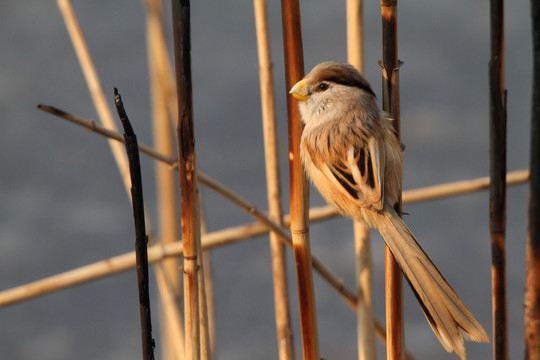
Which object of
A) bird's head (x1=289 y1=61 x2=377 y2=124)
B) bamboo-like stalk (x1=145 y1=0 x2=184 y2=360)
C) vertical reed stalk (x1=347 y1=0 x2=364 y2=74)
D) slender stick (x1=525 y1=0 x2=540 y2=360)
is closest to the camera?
slender stick (x1=525 y1=0 x2=540 y2=360)

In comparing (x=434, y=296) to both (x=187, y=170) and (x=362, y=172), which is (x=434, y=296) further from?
(x=187, y=170)

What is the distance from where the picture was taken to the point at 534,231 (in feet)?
4.15

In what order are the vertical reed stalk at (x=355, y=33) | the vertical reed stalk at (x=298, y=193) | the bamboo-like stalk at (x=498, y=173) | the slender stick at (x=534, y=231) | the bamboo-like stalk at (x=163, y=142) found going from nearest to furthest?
the slender stick at (x=534, y=231)
the bamboo-like stalk at (x=498, y=173)
the vertical reed stalk at (x=298, y=193)
the vertical reed stalk at (x=355, y=33)
the bamboo-like stalk at (x=163, y=142)

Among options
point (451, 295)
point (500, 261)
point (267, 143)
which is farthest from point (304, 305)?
point (267, 143)

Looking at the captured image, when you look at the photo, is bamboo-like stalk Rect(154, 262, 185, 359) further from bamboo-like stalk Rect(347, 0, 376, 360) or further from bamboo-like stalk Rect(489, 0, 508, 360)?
bamboo-like stalk Rect(489, 0, 508, 360)

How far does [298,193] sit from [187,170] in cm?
32

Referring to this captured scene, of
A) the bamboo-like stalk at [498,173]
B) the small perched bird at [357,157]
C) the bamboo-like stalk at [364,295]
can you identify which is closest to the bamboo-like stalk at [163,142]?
the bamboo-like stalk at [364,295]

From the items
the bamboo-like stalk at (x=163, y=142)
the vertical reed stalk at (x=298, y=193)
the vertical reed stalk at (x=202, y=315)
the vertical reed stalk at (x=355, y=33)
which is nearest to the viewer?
the vertical reed stalk at (x=298, y=193)

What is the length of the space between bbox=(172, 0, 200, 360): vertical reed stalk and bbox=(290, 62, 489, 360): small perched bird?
0.35 meters

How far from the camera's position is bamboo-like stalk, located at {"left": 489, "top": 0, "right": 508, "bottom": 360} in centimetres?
132

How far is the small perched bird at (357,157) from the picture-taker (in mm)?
1763

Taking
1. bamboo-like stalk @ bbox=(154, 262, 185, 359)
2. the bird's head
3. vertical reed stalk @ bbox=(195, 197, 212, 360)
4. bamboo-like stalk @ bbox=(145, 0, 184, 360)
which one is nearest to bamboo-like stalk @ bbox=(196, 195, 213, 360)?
vertical reed stalk @ bbox=(195, 197, 212, 360)

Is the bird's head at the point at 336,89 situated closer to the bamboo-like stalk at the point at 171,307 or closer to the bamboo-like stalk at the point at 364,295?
the bamboo-like stalk at the point at 364,295

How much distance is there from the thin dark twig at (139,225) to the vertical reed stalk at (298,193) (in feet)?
1.77
